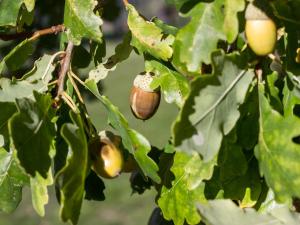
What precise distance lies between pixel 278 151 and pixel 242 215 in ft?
0.61

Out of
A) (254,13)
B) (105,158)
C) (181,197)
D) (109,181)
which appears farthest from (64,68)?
Answer: (109,181)

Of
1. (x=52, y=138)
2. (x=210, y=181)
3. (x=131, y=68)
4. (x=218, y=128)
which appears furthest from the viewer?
(x=131, y=68)

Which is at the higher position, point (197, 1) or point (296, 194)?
point (197, 1)

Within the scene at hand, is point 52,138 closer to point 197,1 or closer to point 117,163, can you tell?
point 117,163

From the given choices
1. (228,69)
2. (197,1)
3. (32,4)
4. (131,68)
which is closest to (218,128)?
(228,69)

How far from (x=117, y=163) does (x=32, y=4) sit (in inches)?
15.0

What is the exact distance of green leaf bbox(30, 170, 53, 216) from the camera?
132 centimetres

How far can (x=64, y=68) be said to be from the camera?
1.51 meters

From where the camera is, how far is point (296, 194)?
1.23m

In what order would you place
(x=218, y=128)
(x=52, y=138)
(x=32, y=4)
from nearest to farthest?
(x=218, y=128) → (x=52, y=138) → (x=32, y=4)

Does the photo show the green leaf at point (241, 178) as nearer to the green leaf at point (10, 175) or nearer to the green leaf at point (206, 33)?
the green leaf at point (206, 33)

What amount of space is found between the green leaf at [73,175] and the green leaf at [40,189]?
9 cm

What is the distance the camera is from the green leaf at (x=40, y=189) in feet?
4.32

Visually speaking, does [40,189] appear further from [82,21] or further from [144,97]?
[144,97]
